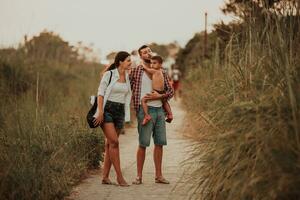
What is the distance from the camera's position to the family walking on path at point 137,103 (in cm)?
806

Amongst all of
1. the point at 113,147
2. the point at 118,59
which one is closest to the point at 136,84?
the point at 118,59

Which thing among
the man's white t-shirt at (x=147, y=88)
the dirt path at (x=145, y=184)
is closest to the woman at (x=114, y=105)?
the man's white t-shirt at (x=147, y=88)

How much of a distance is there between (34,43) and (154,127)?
12.9 metres

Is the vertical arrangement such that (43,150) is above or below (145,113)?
below

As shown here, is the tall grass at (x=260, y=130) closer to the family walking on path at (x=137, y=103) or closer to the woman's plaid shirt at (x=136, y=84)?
the family walking on path at (x=137, y=103)

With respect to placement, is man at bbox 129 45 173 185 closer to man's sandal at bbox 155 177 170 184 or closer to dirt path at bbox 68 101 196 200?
man's sandal at bbox 155 177 170 184

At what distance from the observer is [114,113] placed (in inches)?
320

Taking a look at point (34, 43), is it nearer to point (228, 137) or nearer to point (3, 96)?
point (3, 96)

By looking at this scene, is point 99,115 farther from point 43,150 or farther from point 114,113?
point 43,150

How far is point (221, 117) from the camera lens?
5902mm

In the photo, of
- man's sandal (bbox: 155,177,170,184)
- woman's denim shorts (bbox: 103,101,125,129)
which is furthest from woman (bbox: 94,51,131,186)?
man's sandal (bbox: 155,177,170,184)

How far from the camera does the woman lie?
26.3ft

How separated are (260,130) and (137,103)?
144 inches

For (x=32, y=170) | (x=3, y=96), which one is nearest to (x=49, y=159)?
(x=32, y=170)
